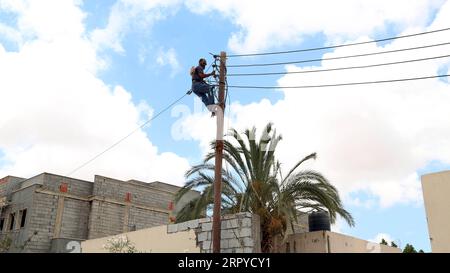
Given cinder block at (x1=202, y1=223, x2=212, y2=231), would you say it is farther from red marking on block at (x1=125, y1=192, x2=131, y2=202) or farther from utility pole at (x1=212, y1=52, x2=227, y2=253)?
red marking on block at (x1=125, y1=192, x2=131, y2=202)

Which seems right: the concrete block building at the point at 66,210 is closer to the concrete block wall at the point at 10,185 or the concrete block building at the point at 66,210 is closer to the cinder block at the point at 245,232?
the concrete block wall at the point at 10,185

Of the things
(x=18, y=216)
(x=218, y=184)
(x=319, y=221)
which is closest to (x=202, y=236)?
(x=218, y=184)

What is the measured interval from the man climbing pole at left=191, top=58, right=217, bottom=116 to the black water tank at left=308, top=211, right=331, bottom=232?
519 cm

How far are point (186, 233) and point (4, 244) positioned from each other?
15.3 metres

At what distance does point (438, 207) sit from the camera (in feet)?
34.1

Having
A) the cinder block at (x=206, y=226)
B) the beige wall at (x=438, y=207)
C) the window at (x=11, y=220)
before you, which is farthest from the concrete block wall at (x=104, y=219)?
the beige wall at (x=438, y=207)

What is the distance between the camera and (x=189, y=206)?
16484 mm

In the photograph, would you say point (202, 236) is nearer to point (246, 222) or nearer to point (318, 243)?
point (246, 222)

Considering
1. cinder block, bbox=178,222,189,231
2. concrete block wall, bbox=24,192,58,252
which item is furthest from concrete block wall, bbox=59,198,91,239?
cinder block, bbox=178,222,189,231

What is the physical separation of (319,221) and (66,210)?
16722 mm

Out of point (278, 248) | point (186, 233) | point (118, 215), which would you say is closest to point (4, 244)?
point (118, 215)
